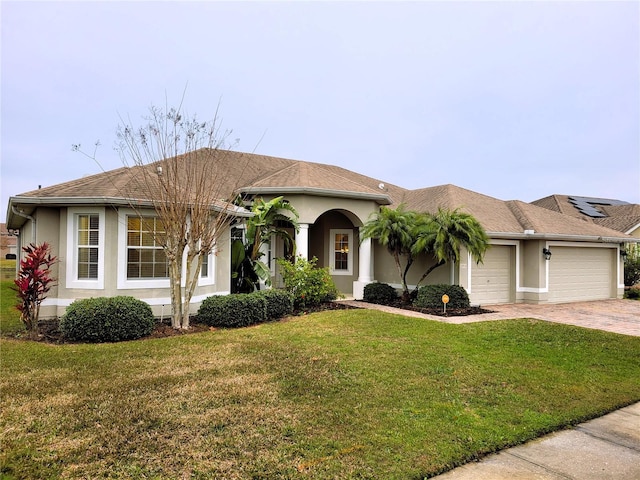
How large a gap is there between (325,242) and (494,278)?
661 centimetres

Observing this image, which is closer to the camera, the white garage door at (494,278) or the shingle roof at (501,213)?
the white garage door at (494,278)

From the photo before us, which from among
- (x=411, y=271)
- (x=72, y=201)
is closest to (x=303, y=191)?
(x=411, y=271)

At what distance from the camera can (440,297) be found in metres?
13.2

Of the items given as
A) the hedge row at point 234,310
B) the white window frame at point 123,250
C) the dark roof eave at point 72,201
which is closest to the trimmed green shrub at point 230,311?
the hedge row at point 234,310

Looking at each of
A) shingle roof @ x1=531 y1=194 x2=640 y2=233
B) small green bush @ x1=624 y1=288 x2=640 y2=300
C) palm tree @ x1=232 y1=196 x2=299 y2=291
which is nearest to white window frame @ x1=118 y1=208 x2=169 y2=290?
palm tree @ x1=232 y1=196 x2=299 y2=291

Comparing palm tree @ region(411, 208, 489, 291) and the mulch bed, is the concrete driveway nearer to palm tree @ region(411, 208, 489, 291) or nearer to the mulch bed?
the mulch bed

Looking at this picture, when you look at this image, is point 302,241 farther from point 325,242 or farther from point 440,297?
point 440,297

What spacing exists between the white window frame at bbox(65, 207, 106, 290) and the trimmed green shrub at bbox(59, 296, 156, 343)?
115 centimetres

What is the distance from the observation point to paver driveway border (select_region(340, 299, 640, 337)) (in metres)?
11.2

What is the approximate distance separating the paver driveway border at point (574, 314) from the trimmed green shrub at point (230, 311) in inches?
162

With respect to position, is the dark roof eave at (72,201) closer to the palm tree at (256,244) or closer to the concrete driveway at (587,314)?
the palm tree at (256,244)

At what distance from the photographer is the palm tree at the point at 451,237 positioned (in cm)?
1300

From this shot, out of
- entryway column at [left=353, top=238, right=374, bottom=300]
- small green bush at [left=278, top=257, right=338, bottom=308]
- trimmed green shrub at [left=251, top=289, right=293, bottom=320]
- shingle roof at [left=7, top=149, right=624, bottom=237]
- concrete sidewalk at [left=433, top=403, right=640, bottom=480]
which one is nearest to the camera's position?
concrete sidewalk at [left=433, top=403, right=640, bottom=480]

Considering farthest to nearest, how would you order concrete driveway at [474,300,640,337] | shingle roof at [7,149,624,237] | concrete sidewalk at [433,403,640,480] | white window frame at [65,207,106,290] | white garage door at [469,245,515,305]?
white garage door at [469,245,515,305] < shingle roof at [7,149,624,237] < concrete driveway at [474,300,640,337] < white window frame at [65,207,106,290] < concrete sidewalk at [433,403,640,480]
